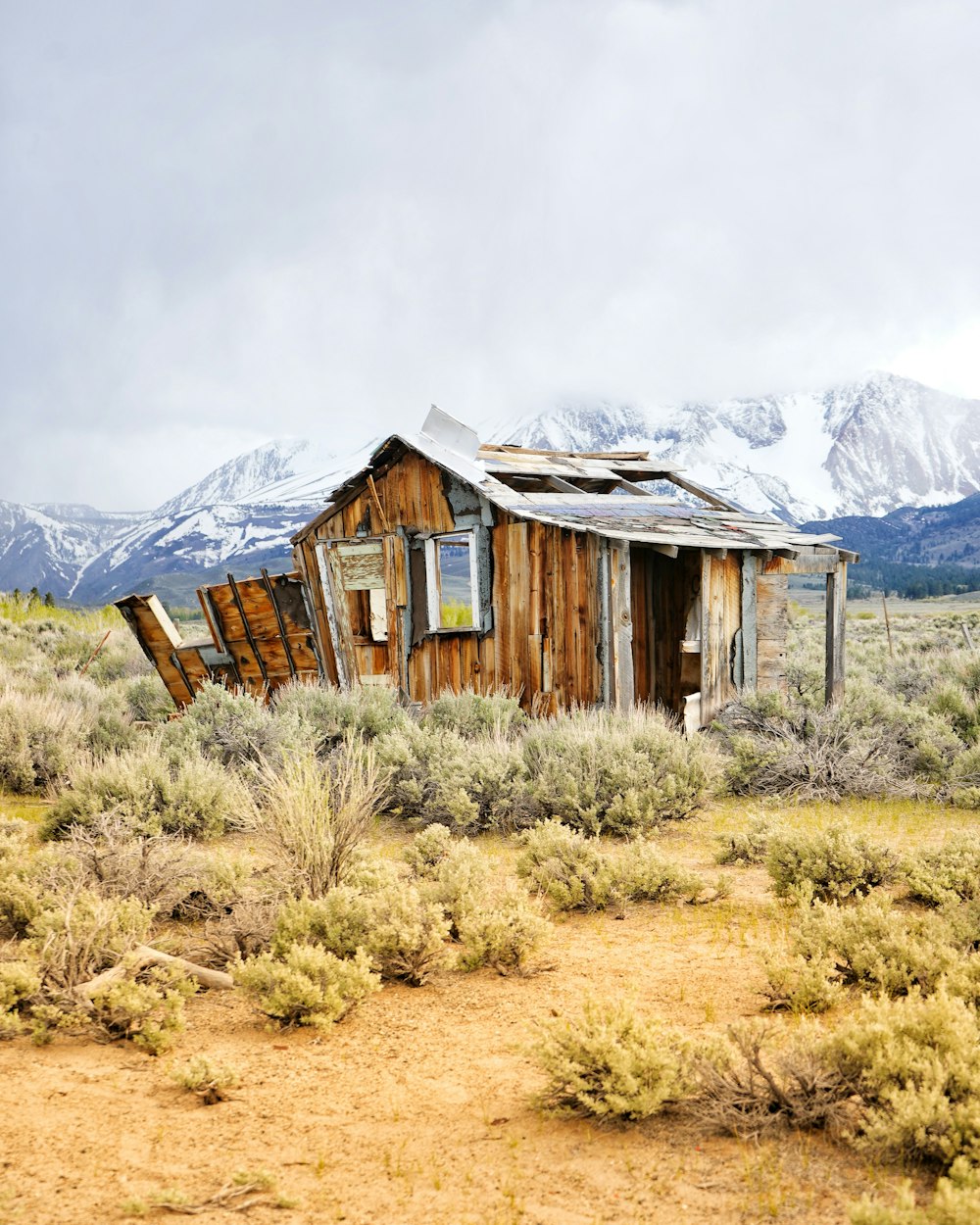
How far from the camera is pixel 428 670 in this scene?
37.4 ft

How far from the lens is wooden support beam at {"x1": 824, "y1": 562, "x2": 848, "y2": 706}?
11273 mm

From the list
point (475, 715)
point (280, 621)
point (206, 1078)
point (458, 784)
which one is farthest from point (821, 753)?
point (280, 621)

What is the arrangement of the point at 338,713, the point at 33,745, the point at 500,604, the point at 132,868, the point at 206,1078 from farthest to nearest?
the point at 500,604 < the point at 338,713 < the point at 33,745 < the point at 132,868 < the point at 206,1078

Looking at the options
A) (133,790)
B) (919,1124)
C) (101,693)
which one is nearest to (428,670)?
(101,693)

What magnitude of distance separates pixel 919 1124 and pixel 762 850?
11.4 ft

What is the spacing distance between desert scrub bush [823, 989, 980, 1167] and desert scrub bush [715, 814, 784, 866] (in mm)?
2740

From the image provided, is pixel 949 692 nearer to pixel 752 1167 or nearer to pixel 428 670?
pixel 428 670

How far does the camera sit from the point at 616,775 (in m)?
6.91

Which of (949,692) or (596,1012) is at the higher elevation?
(596,1012)

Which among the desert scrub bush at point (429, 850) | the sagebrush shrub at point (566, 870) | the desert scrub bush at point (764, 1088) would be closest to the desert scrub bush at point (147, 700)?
the desert scrub bush at point (429, 850)

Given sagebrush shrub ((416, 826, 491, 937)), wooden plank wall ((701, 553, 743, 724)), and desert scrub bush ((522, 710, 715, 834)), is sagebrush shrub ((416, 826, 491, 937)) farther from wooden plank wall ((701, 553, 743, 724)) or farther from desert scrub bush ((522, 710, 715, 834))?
wooden plank wall ((701, 553, 743, 724))

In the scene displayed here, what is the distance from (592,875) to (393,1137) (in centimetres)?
243

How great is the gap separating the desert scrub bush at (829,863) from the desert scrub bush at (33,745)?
5701mm

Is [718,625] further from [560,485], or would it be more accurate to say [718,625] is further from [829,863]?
[829,863]
